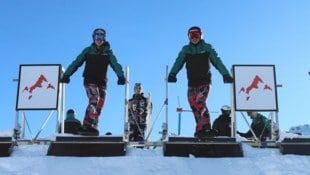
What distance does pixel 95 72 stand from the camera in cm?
1030

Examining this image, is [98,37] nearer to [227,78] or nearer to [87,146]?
[87,146]

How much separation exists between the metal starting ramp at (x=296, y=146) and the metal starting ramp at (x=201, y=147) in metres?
0.71

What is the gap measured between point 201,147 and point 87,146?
69.7 inches

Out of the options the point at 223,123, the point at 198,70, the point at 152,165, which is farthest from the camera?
the point at 223,123

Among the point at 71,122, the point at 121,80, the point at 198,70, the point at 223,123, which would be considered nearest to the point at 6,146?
the point at 121,80

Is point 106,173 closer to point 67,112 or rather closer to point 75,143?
point 75,143

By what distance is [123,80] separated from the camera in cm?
1034

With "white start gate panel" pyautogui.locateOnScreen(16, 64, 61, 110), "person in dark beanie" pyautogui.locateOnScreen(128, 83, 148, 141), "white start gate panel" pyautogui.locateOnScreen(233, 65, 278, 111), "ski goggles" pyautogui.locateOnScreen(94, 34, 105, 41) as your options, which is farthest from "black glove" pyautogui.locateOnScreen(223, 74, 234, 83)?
"white start gate panel" pyautogui.locateOnScreen(16, 64, 61, 110)

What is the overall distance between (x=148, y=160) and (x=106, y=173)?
2.39 feet

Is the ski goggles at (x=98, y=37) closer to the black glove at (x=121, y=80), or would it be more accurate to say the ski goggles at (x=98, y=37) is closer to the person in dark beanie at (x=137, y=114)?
the black glove at (x=121, y=80)

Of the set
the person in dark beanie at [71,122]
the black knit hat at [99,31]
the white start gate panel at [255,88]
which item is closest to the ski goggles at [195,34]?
the white start gate panel at [255,88]

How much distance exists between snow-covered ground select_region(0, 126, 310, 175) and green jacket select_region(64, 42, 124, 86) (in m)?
1.69

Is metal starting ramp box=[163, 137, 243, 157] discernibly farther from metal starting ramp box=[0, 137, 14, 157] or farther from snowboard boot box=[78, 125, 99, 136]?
metal starting ramp box=[0, 137, 14, 157]

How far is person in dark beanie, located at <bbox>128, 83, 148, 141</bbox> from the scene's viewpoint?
12.4 metres
